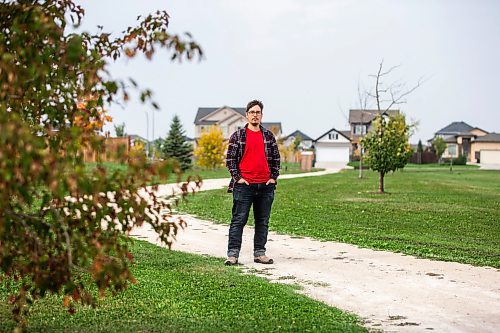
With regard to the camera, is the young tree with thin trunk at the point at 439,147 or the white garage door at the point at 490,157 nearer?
the young tree with thin trunk at the point at 439,147

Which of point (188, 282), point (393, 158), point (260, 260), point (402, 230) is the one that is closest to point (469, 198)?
point (393, 158)

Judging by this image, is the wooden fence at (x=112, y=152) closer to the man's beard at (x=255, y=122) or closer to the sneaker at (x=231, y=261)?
the man's beard at (x=255, y=122)

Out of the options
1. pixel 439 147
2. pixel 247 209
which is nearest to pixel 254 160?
pixel 247 209

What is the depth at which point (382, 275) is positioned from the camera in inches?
327

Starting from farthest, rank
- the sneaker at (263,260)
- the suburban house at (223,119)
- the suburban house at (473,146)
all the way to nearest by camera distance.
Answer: the suburban house at (473,146), the suburban house at (223,119), the sneaker at (263,260)

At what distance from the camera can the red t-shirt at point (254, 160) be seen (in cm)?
896

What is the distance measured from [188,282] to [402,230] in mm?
6727

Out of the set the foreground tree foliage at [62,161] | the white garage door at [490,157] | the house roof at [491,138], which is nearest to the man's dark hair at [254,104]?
the foreground tree foliage at [62,161]

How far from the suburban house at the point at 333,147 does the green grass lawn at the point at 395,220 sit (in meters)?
67.8

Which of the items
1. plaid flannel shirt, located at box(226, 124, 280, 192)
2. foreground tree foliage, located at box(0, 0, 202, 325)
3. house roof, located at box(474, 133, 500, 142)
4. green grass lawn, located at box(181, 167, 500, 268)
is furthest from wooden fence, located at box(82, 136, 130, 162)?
house roof, located at box(474, 133, 500, 142)

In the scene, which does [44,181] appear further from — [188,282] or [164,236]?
[188,282]

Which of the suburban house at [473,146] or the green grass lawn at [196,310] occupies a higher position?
the suburban house at [473,146]

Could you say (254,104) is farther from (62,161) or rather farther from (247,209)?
(62,161)

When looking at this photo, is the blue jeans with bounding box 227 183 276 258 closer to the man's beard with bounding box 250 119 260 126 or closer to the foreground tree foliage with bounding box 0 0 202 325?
the man's beard with bounding box 250 119 260 126
